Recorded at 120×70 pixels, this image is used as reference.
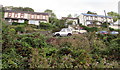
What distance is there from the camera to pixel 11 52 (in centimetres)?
701

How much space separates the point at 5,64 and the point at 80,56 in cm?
367

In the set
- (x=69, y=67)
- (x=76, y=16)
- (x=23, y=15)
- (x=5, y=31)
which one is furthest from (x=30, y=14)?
(x=69, y=67)

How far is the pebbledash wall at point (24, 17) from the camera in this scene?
50.7 meters

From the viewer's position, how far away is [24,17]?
171 ft

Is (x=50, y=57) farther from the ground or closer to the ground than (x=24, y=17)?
closer to the ground

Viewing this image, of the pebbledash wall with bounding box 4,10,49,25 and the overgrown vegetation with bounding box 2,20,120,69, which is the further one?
the pebbledash wall with bounding box 4,10,49,25

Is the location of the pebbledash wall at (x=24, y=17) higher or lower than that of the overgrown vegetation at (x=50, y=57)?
higher

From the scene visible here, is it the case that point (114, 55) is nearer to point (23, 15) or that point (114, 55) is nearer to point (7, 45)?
point (7, 45)

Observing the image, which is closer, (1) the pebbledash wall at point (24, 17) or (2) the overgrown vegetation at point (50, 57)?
(2) the overgrown vegetation at point (50, 57)

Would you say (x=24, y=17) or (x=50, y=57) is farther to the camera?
(x=24, y=17)

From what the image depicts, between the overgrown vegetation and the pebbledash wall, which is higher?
the pebbledash wall

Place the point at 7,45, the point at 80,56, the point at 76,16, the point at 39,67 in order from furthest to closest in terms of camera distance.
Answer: the point at 76,16 < the point at 7,45 < the point at 80,56 < the point at 39,67

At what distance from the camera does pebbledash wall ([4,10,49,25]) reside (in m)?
50.7

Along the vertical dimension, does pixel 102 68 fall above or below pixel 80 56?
below
